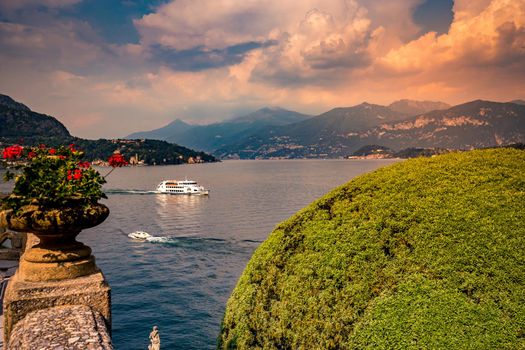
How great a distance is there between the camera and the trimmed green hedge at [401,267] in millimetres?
5566

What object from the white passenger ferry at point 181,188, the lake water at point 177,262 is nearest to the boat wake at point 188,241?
the lake water at point 177,262

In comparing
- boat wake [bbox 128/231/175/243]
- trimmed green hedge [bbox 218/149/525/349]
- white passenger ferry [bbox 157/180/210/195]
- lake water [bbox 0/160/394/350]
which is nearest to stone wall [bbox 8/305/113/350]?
trimmed green hedge [bbox 218/149/525/349]

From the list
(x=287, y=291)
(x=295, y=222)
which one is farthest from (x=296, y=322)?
(x=295, y=222)

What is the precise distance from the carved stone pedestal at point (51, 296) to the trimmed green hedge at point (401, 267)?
9.60ft

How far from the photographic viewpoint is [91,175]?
6.71 metres

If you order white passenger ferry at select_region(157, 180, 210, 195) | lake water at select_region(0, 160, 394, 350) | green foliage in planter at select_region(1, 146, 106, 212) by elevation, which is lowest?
lake water at select_region(0, 160, 394, 350)

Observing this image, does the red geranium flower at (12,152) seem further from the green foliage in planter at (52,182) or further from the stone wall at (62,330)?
the stone wall at (62,330)

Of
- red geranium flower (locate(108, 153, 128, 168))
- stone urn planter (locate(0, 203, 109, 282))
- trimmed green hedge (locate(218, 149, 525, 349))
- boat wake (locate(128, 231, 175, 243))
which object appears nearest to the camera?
trimmed green hedge (locate(218, 149, 525, 349))

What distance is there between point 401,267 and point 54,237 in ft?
19.2

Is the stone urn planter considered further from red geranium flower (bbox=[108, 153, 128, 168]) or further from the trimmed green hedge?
the trimmed green hedge

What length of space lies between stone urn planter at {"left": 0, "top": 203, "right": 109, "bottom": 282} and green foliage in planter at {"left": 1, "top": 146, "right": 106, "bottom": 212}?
5.6 inches

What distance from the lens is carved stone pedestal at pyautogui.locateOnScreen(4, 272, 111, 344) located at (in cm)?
562

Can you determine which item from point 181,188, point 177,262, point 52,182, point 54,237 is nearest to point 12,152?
point 52,182

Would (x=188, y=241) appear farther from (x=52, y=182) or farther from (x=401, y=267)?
(x=401, y=267)
